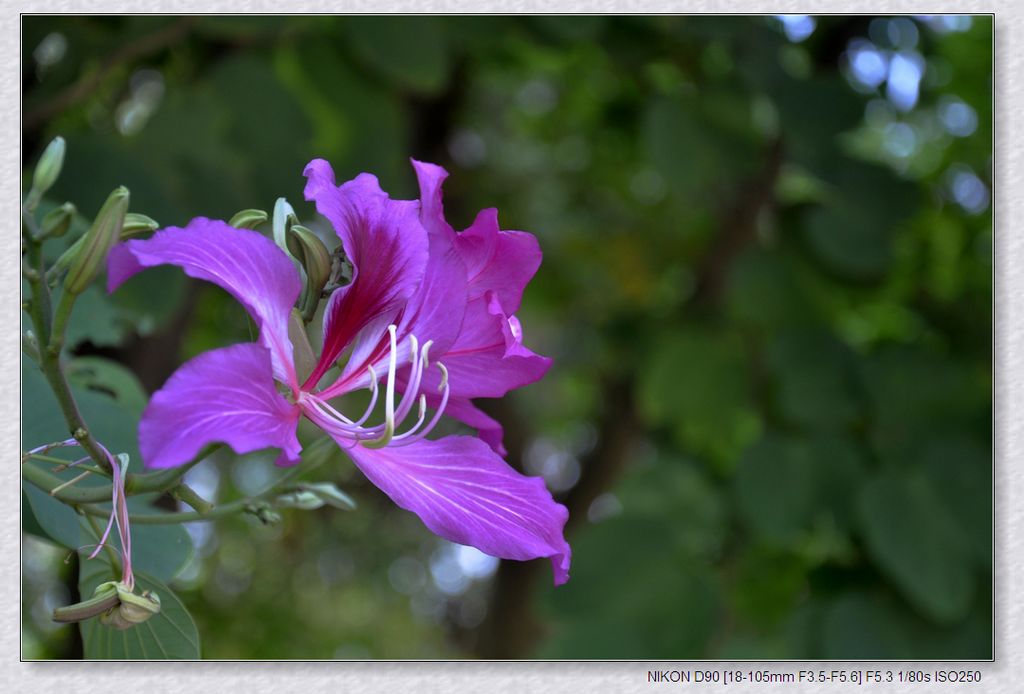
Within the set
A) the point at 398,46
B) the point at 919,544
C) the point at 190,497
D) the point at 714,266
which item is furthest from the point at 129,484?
the point at 714,266

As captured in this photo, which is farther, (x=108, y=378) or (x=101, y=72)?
(x=101, y=72)

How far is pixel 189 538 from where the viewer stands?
0.48m

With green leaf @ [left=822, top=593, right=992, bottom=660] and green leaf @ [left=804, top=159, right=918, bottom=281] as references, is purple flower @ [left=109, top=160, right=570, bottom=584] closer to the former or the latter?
green leaf @ [left=822, top=593, right=992, bottom=660]

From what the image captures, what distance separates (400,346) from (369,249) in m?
0.04

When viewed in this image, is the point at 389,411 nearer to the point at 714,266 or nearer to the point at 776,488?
the point at 776,488

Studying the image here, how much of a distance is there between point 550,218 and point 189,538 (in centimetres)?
164

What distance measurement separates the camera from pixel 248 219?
38cm

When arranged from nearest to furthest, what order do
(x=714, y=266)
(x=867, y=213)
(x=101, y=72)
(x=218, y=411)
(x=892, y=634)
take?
(x=218, y=411), (x=101, y=72), (x=892, y=634), (x=867, y=213), (x=714, y=266)

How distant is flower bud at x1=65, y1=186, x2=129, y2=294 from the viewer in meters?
0.34

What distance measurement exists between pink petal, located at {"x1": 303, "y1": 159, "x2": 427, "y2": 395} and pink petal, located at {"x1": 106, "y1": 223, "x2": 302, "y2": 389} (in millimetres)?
22

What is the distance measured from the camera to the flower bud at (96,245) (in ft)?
A: 1.12

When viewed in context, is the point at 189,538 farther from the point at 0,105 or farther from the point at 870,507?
the point at 870,507

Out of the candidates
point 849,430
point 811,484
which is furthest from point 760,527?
point 849,430

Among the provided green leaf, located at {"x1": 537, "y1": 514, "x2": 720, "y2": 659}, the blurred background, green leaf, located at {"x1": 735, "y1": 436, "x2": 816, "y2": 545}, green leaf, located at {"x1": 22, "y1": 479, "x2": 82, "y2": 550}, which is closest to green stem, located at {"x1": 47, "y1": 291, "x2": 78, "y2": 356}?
green leaf, located at {"x1": 22, "y1": 479, "x2": 82, "y2": 550}
